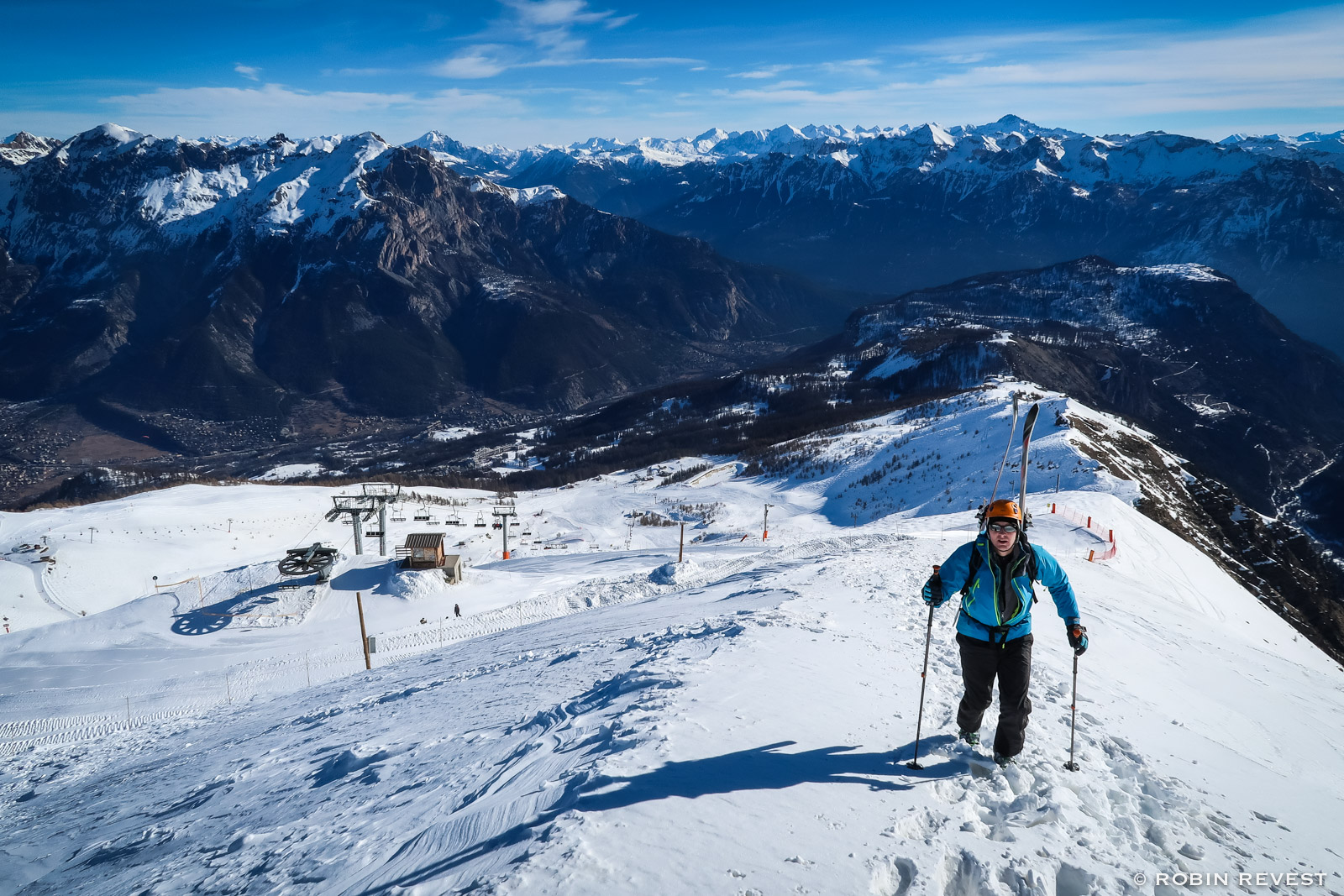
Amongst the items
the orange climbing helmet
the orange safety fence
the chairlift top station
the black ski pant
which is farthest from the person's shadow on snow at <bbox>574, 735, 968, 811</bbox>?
the chairlift top station

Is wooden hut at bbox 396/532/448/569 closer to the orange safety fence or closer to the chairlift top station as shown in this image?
the chairlift top station

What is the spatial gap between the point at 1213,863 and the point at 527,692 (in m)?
9.96

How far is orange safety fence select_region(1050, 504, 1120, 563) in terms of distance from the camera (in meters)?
25.9

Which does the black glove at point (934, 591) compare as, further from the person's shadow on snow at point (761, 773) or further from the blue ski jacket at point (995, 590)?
the person's shadow on snow at point (761, 773)

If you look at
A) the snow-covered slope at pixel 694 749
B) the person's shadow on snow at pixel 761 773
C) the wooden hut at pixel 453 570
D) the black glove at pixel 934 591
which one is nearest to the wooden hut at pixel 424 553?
the wooden hut at pixel 453 570

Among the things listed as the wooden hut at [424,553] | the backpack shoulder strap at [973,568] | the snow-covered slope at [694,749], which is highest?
the backpack shoulder strap at [973,568]

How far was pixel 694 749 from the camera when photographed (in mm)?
8117

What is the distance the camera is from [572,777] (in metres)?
7.73

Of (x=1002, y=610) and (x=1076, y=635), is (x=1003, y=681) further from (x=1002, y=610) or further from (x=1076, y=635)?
(x=1076, y=635)

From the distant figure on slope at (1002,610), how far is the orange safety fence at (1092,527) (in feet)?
64.3

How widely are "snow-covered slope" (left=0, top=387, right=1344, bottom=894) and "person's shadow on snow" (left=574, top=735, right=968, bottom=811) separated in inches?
1.6

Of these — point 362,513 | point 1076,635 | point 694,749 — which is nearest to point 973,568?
point 1076,635

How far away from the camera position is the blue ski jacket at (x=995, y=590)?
300 inches

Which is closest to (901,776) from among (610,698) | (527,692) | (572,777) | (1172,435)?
(572,777)
